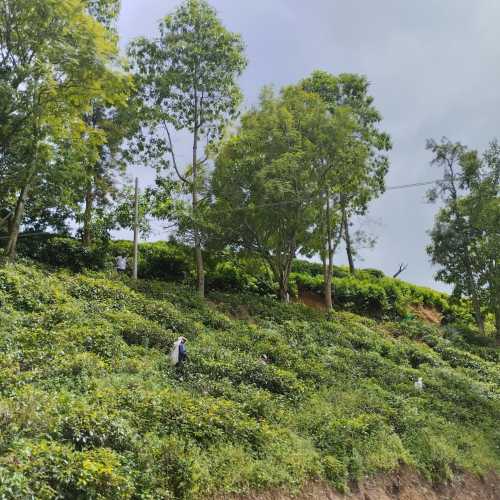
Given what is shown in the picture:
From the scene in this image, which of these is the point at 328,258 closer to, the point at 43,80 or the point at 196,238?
the point at 196,238

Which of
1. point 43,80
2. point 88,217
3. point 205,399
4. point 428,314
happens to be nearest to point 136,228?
point 88,217

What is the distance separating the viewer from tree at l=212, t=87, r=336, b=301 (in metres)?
22.5

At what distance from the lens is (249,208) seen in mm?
22641

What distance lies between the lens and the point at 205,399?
10.9m

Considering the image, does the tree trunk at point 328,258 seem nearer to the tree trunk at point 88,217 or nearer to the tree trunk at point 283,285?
the tree trunk at point 283,285

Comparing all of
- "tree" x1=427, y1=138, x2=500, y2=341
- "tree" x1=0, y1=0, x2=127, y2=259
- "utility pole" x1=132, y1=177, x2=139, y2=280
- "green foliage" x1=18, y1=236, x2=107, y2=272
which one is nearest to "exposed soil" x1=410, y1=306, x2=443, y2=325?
"tree" x1=427, y1=138, x2=500, y2=341

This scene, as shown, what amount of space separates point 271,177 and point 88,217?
737 cm

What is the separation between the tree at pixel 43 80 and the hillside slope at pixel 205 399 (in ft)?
11.1

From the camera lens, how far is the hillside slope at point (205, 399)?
24.6 feet

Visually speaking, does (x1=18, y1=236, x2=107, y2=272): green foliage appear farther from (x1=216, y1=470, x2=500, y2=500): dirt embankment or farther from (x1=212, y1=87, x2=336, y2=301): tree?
(x1=216, y1=470, x2=500, y2=500): dirt embankment

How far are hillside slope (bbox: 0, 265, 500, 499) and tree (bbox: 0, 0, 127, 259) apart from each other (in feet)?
11.1

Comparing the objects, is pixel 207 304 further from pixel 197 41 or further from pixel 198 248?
pixel 197 41

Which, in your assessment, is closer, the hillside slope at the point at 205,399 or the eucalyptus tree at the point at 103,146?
the hillside slope at the point at 205,399

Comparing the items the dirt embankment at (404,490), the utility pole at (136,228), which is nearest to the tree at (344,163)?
the utility pole at (136,228)
